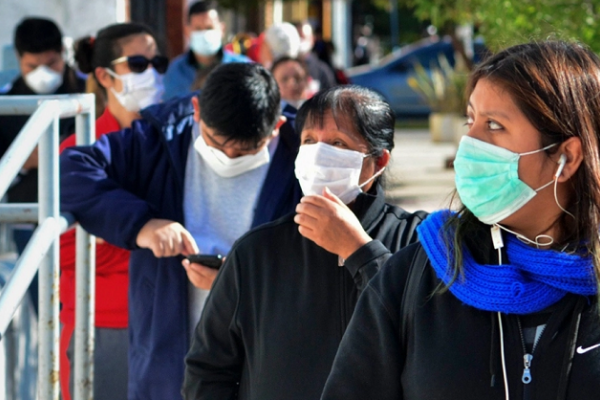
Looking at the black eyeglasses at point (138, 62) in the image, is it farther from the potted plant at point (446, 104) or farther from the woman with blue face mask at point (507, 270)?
the potted plant at point (446, 104)

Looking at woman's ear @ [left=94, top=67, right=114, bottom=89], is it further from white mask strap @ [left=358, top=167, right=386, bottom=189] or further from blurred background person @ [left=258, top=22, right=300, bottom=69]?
blurred background person @ [left=258, top=22, right=300, bottom=69]

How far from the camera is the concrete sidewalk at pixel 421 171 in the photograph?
10469 millimetres

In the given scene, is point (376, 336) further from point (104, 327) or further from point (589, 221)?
point (104, 327)

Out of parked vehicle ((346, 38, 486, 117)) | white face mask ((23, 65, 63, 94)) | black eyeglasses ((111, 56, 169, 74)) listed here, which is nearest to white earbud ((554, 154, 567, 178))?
black eyeglasses ((111, 56, 169, 74))

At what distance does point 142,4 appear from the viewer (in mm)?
11180

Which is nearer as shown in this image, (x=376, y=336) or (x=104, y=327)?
(x=376, y=336)

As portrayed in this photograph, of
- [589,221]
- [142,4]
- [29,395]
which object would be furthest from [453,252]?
[142,4]

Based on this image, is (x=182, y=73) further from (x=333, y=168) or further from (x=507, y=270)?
(x=507, y=270)

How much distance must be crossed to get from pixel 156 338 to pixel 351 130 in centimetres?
94

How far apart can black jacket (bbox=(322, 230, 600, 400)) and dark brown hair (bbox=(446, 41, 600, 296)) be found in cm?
8

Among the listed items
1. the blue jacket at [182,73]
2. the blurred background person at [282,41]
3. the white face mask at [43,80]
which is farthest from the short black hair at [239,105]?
the blurred background person at [282,41]

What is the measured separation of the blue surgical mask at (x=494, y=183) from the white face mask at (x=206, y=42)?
503cm

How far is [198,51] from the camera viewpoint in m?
6.88

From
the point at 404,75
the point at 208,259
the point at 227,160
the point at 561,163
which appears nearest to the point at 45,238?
the point at 208,259
